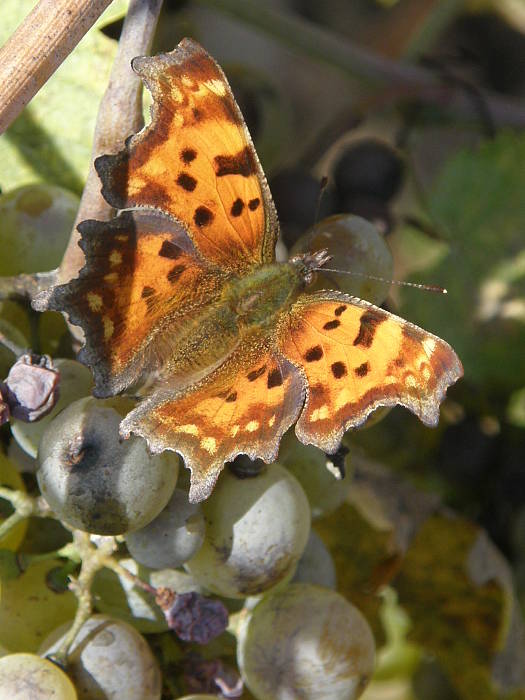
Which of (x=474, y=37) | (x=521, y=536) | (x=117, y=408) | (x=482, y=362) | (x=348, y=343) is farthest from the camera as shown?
(x=474, y=37)

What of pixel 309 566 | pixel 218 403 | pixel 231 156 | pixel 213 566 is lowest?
pixel 309 566

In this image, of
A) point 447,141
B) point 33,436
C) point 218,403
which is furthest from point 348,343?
point 447,141

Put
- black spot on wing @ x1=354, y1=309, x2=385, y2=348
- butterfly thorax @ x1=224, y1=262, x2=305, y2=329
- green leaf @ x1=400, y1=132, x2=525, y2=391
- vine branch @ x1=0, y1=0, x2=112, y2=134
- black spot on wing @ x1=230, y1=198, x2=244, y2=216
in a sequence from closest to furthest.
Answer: vine branch @ x1=0, y1=0, x2=112, y2=134 < black spot on wing @ x1=354, y1=309, x2=385, y2=348 < black spot on wing @ x1=230, y1=198, x2=244, y2=216 < butterfly thorax @ x1=224, y1=262, x2=305, y2=329 < green leaf @ x1=400, y1=132, x2=525, y2=391

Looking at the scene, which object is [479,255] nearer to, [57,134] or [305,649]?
[57,134]

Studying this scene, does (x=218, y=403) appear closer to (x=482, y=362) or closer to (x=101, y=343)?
(x=101, y=343)

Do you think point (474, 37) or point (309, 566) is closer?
point (309, 566)

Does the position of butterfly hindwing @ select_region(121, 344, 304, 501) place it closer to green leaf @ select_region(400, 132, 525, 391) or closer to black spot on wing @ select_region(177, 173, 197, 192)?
black spot on wing @ select_region(177, 173, 197, 192)

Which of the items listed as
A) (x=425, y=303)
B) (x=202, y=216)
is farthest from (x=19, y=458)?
(x=425, y=303)

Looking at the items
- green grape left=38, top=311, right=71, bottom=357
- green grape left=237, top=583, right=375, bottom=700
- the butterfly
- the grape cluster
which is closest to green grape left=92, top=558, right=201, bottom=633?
the grape cluster

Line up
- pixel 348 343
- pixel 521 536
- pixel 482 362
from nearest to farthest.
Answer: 1. pixel 348 343
2. pixel 521 536
3. pixel 482 362
